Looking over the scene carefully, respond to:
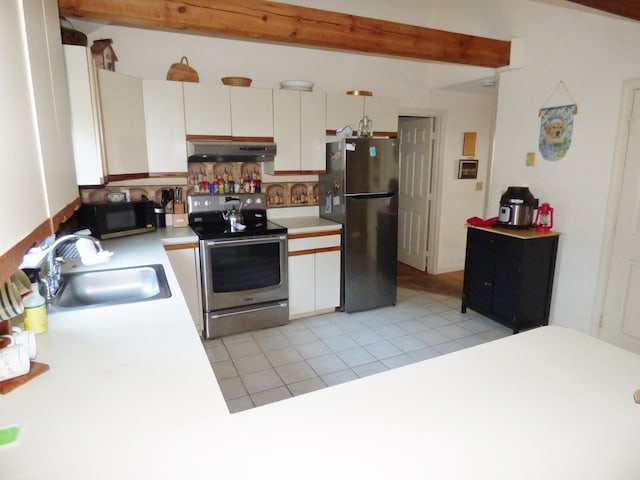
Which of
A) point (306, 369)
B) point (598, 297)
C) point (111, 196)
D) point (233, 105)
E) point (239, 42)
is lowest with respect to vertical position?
point (306, 369)

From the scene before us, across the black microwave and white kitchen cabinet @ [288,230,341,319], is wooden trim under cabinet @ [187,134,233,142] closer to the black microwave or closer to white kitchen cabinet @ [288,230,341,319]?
the black microwave

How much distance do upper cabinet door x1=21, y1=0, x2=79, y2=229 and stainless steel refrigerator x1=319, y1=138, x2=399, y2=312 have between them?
92.0 inches

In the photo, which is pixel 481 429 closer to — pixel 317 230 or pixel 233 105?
pixel 317 230

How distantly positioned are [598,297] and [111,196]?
418 cm

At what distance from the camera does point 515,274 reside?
337 centimetres

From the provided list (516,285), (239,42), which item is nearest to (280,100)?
(239,42)

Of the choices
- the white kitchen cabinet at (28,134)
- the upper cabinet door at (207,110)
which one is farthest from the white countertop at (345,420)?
the upper cabinet door at (207,110)

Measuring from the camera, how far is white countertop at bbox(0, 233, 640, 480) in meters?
0.88

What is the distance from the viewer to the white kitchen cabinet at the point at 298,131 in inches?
143

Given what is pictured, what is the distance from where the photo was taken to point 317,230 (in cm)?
369

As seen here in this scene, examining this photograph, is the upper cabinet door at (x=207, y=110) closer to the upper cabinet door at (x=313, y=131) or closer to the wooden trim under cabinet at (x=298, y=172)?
the wooden trim under cabinet at (x=298, y=172)

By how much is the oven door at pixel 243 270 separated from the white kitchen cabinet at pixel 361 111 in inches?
51.4

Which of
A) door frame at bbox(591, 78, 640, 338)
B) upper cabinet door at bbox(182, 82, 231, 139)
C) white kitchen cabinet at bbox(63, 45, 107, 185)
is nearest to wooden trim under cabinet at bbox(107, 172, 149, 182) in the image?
white kitchen cabinet at bbox(63, 45, 107, 185)

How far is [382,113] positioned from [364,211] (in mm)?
1094
